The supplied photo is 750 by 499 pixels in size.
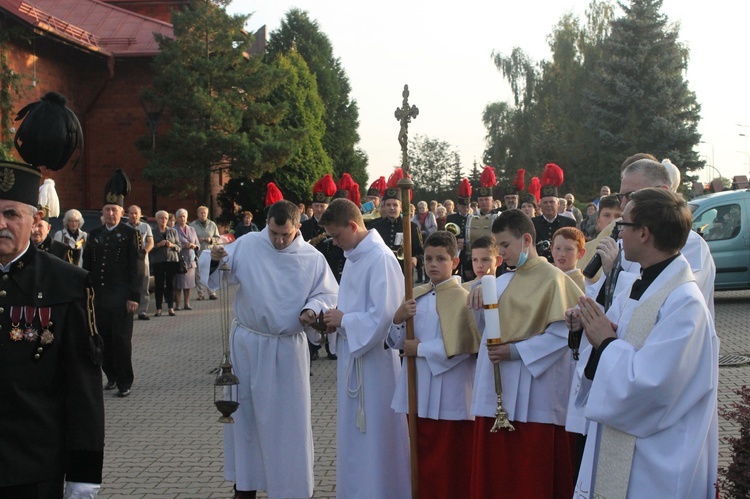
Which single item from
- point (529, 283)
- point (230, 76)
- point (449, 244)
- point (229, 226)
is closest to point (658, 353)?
point (529, 283)

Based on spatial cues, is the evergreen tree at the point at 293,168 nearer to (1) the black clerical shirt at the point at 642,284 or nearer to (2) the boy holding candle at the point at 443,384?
(2) the boy holding candle at the point at 443,384

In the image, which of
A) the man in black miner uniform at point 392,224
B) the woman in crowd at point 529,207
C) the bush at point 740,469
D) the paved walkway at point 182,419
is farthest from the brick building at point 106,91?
the bush at point 740,469

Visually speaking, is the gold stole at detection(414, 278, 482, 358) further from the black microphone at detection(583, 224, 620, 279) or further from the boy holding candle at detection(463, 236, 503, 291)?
the black microphone at detection(583, 224, 620, 279)

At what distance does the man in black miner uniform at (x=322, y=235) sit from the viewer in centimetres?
1269

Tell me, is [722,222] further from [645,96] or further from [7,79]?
[645,96]

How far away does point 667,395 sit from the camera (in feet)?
11.3

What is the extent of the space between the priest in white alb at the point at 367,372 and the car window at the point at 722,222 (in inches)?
491

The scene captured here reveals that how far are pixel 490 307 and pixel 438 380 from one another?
89cm

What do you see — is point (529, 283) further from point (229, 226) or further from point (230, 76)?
point (229, 226)

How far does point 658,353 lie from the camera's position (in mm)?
3455

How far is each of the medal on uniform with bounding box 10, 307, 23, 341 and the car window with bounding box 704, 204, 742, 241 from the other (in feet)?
50.1

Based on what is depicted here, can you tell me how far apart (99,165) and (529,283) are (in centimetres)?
3290

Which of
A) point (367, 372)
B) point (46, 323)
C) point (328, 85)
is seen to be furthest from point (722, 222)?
point (328, 85)

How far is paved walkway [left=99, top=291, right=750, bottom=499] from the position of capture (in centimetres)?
695
